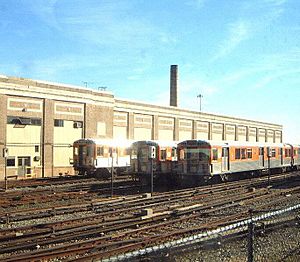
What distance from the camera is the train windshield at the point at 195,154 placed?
2445 centimetres

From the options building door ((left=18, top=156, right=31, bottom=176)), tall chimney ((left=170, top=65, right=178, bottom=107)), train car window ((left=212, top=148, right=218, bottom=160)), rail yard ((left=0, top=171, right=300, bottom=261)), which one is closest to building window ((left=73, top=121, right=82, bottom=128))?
building door ((left=18, top=156, right=31, bottom=176))

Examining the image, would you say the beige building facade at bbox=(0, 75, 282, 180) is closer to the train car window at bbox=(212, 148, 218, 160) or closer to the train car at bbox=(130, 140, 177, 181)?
the train car at bbox=(130, 140, 177, 181)

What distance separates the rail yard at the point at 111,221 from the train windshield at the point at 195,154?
8.02ft

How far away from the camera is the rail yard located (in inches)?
368

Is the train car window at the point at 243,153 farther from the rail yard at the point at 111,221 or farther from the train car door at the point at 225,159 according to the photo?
the rail yard at the point at 111,221

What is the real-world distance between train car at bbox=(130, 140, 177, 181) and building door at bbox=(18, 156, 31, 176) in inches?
448

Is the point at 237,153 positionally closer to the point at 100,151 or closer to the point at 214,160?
the point at 214,160

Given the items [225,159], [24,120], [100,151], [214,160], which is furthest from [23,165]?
[225,159]

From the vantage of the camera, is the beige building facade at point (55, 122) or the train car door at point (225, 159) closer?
the train car door at point (225, 159)

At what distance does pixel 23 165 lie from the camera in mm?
33812

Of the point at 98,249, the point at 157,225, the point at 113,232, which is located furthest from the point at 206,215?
the point at 98,249

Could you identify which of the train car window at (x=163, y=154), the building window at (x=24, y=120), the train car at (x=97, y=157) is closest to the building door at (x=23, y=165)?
the building window at (x=24, y=120)

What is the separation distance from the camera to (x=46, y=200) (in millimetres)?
19469

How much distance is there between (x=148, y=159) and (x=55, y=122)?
13.5 meters
